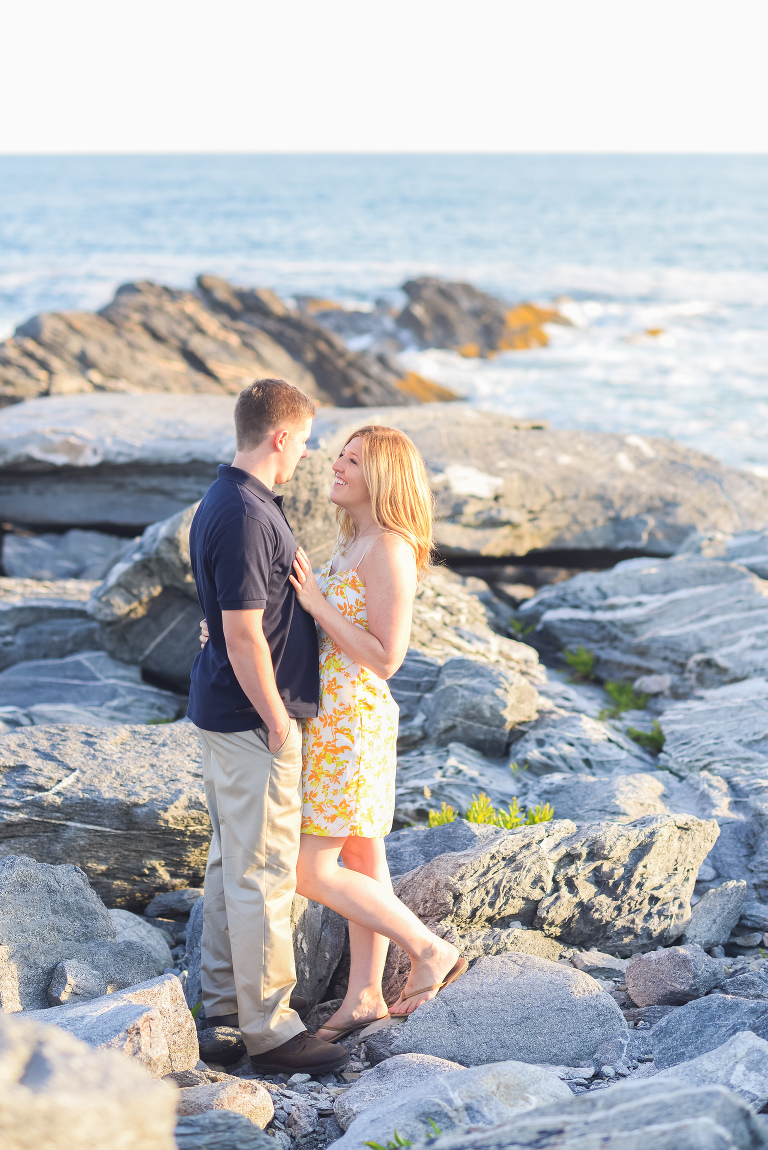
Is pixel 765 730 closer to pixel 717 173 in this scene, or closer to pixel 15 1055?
pixel 15 1055

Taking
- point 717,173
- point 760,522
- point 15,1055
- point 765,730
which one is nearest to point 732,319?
point 760,522

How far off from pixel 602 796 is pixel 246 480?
3043 millimetres

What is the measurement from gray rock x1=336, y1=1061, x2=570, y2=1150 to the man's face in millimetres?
2164

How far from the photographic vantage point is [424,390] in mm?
21906

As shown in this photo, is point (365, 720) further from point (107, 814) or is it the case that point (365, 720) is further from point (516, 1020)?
point (107, 814)

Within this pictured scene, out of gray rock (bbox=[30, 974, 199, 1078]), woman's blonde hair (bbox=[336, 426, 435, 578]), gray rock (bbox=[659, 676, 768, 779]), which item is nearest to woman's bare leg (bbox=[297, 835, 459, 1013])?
gray rock (bbox=[30, 974, 199, 1078])

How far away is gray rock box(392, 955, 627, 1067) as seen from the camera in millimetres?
3541

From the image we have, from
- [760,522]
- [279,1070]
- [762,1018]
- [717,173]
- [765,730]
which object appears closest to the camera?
[762,1018]

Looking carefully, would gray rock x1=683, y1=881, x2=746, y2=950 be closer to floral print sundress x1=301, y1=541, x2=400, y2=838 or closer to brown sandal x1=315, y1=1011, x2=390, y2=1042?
brown sandal x1=315, y1=1011, x2=390, y2=1042

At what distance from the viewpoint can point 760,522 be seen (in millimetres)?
10844

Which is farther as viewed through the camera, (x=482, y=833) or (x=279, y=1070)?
(x=482, y=833)

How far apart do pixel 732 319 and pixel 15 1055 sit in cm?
3634

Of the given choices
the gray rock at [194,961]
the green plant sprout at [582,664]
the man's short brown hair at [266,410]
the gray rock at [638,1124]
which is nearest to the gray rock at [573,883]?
the gray rock at [194,961]

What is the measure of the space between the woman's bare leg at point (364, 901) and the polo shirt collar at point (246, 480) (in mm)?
1373
